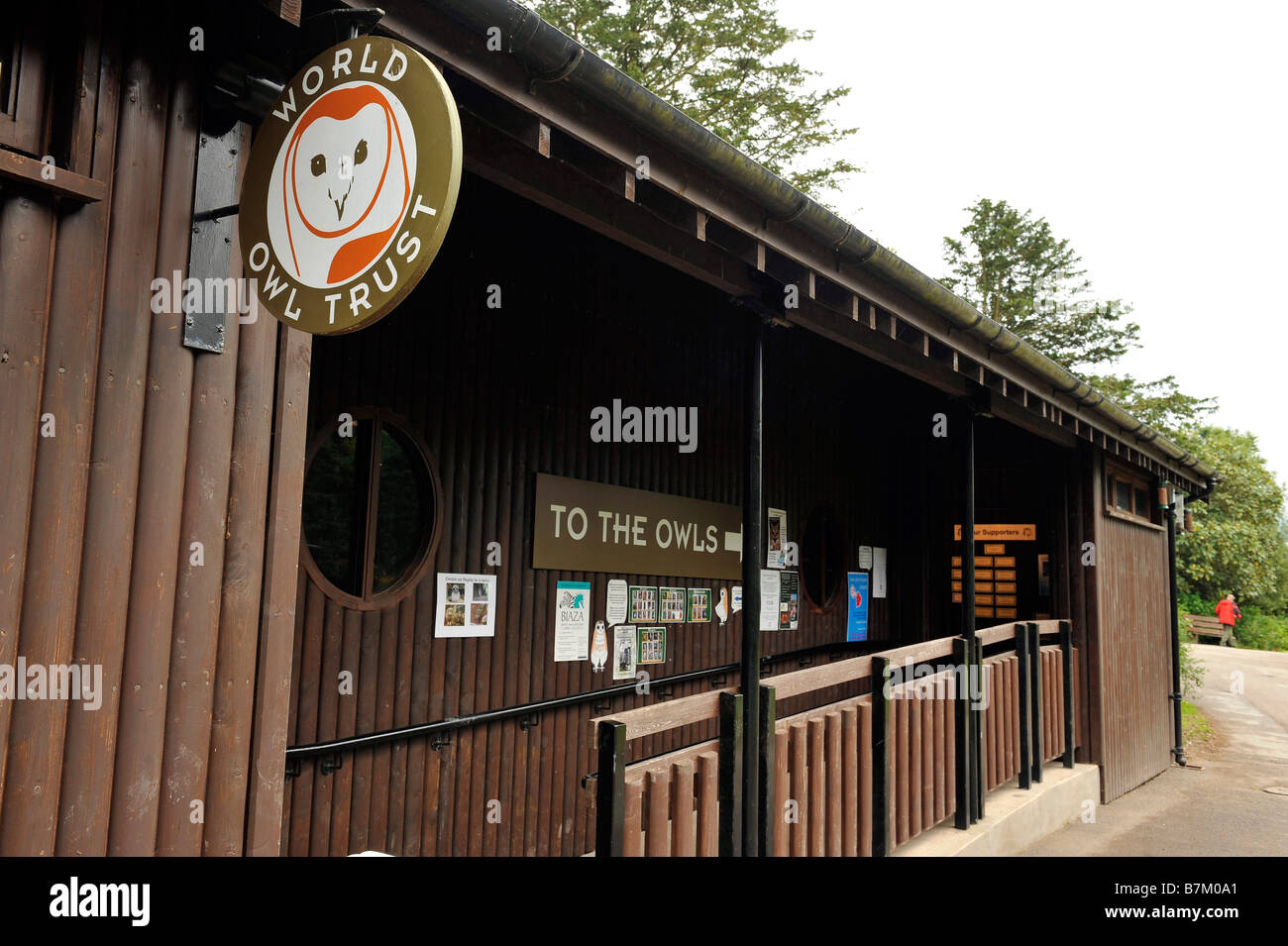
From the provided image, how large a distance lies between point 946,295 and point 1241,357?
531ft

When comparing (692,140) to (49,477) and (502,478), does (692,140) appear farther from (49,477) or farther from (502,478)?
(502,478)

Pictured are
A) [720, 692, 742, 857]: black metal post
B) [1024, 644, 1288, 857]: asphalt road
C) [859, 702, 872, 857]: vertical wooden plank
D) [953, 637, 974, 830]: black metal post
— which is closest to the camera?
[720, 692, 742, 857]: black metal post

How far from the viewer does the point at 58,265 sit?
204 centimetres

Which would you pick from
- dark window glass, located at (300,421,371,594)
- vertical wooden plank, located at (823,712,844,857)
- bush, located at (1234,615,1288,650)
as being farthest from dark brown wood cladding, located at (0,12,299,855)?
bush, located at (1234,615,1288,650)

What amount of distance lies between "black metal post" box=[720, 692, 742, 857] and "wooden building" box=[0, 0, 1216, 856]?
21.5 inches

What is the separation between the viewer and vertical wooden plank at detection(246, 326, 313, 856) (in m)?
2.31

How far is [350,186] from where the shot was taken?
2008 millimetres

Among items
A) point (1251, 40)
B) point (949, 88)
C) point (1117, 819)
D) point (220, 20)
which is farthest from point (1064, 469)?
point (949, 88)

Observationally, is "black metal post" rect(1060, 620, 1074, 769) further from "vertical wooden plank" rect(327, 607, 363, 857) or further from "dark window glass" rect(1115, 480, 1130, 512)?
"vertical wooden plank" rect(327, 607, 363, 857)

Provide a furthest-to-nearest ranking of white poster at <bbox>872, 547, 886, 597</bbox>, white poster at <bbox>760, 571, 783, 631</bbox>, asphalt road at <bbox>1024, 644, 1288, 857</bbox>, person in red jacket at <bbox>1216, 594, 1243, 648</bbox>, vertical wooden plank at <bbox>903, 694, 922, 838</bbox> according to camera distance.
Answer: person in red jacket at <bbox>1216, 594, 1243, 648</bbox>
white poster at <bbox>872, 547, 886, 597</bbox>
white poster at <bbox>760, 571, 783, 631</bbox>
asphalt road at <bbox>1024, 644, 1288, 857</bbox>
vertical wooden plank at <bbox>903, 694, 922, 838</bbox>

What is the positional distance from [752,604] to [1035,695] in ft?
13.4

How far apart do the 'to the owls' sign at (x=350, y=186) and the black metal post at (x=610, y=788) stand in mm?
1683

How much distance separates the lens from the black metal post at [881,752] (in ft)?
16.2

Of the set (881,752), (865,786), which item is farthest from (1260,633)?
(865,786)
